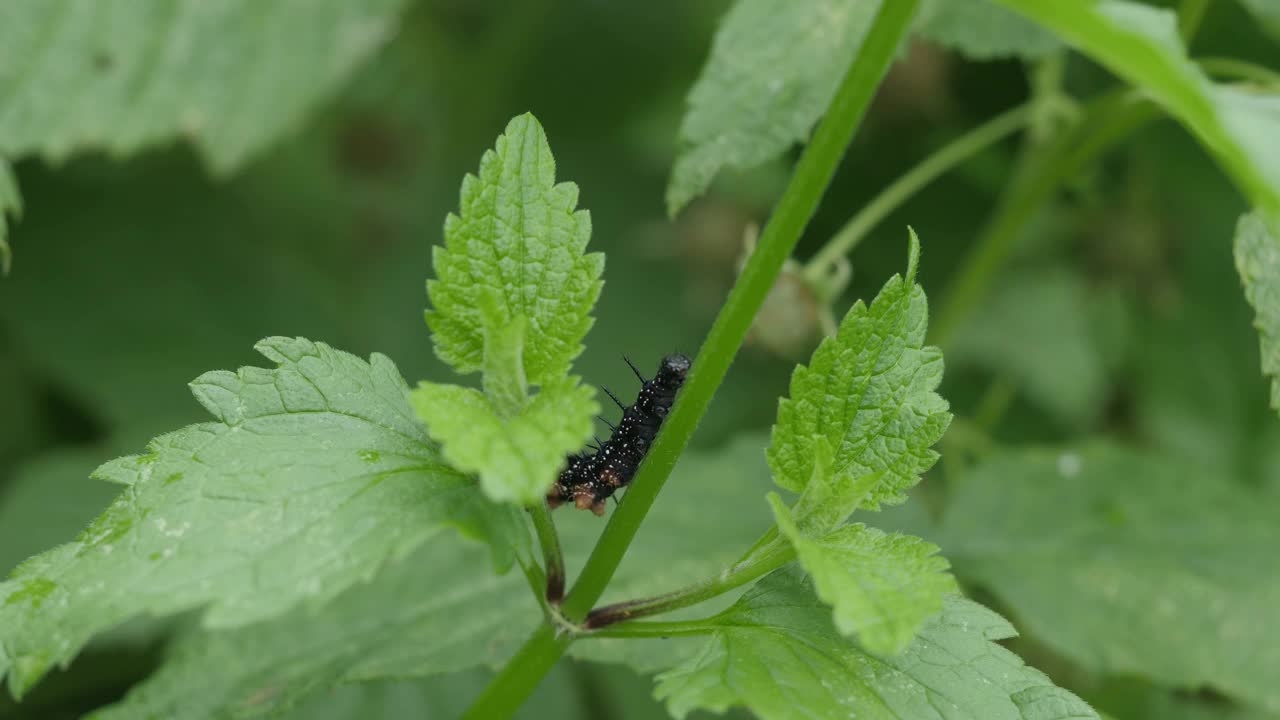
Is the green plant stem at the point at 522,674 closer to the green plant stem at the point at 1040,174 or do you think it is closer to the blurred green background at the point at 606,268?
the blurred green background at the point at 606,268

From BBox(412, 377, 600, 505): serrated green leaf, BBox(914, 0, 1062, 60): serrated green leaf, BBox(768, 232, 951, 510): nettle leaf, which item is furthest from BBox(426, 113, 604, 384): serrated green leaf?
BBox(914, 0, 1062, 60): serrated green leaf

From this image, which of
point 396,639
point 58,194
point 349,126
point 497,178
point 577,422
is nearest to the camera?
point 577,422

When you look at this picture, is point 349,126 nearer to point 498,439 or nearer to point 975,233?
point 975,233

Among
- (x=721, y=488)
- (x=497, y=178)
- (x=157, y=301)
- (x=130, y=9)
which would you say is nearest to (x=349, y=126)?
(x=157, y=301)

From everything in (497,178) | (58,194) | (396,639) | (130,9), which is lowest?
(396,639)

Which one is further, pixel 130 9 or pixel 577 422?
pixel 130 9

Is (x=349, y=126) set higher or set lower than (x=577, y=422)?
higher
